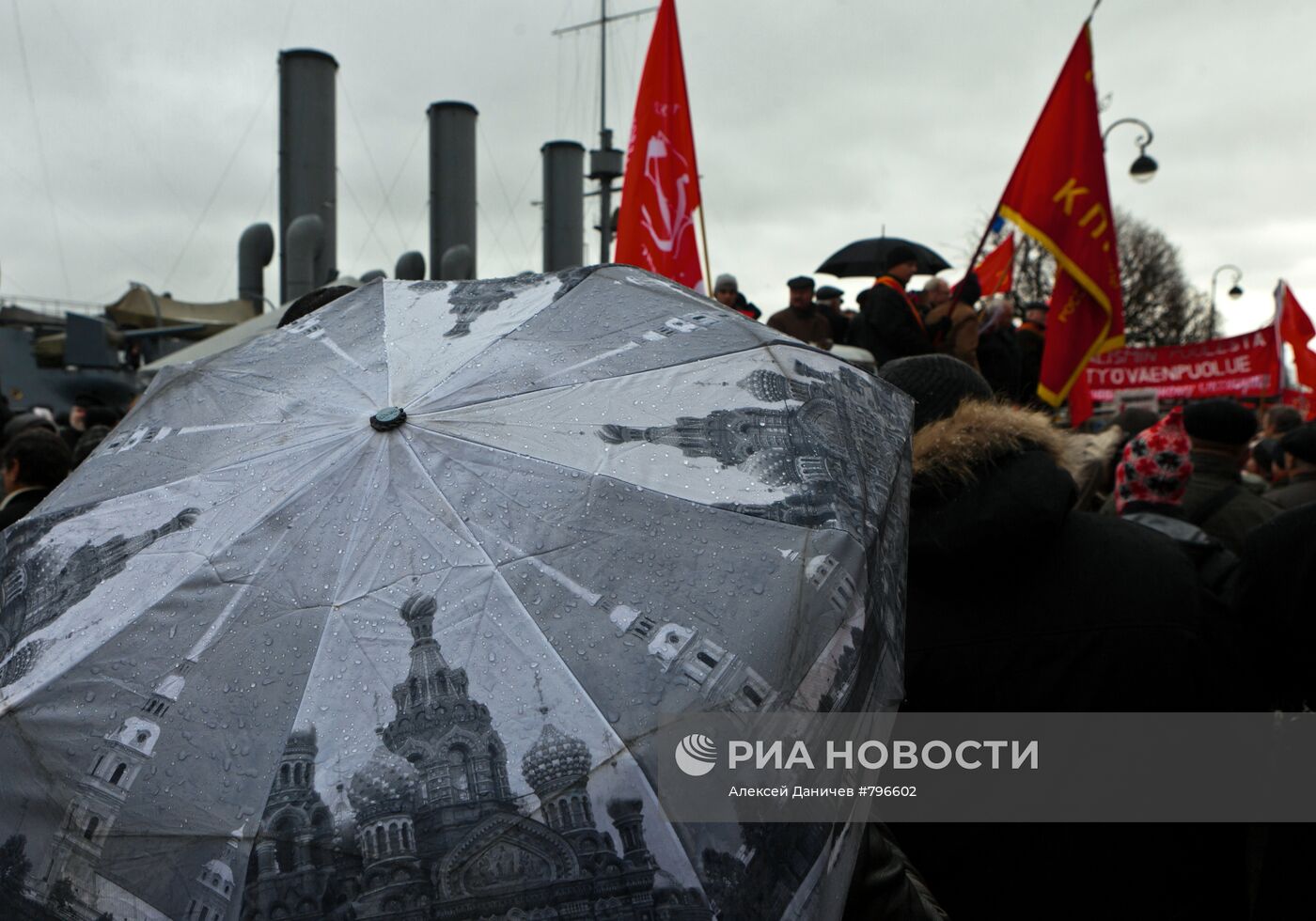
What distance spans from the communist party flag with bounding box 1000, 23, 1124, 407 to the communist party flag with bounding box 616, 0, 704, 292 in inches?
64.9

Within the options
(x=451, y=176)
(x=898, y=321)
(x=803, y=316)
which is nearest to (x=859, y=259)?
(x=803, y=316)

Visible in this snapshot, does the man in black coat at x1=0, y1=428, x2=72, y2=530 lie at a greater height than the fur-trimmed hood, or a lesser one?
greater

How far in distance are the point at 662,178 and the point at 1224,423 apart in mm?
3058

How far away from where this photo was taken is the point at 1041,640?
2494 mm

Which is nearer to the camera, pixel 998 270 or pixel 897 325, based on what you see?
pixel 897 325

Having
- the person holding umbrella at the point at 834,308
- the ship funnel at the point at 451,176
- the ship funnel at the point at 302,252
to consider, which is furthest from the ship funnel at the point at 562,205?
the person holding umbrella at the point at 834,308

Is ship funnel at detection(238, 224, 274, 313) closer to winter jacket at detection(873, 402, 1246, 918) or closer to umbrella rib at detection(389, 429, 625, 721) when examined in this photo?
winter jacket at detection(873, 402, 1246, 918)

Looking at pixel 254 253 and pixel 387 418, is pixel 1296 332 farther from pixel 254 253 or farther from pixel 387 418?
pixel 254 253

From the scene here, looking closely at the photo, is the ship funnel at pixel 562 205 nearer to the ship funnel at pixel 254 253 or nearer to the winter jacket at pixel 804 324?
the ship funnel at pixel 254 253

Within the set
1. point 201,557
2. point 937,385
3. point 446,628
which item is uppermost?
point 937,385

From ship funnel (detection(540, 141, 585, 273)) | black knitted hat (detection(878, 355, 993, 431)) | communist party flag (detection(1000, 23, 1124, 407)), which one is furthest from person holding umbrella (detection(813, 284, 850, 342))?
ship funnel (detection(540, 141, 585, 273))

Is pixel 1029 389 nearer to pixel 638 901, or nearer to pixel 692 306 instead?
pixel 692 306

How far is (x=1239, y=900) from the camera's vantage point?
2.60 metres

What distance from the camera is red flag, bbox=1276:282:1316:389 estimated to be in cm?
1355
